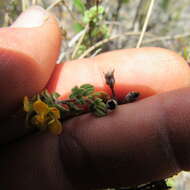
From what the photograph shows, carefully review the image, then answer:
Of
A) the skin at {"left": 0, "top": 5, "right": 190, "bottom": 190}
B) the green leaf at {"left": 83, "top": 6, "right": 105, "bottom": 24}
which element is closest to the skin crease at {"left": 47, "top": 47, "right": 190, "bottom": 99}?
the skin at {"left": 0, "top": 5, "right": 190, "bottom": 190}

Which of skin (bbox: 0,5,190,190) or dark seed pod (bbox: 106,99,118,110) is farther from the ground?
dark seed pod (bbox: 106,99,118,110)

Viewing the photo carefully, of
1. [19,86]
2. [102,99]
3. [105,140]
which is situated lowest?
[105,140]

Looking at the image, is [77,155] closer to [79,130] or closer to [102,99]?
[79,130]

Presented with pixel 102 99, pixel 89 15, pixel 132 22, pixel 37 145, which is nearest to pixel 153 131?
pixel 102 99

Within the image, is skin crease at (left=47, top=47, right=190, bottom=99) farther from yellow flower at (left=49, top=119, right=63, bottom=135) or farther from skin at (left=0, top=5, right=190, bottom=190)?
yellow flower at (left=49, top=119, right=63, bottom=135)

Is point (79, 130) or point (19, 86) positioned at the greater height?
point (19, 86)

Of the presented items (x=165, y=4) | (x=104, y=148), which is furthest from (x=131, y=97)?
(x=165, y=4)
